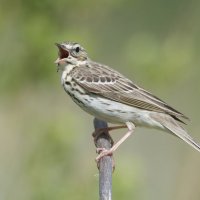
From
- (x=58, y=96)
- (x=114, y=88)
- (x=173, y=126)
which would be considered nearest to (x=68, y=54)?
(x=114, y=88)

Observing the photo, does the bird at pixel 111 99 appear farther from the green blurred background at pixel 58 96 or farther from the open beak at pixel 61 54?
the green blurred background at pixel 58 96

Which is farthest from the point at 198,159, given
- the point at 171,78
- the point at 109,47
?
the point at 109,47

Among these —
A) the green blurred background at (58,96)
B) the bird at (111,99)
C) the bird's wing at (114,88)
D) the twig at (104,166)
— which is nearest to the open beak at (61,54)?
the bird at (111,99)

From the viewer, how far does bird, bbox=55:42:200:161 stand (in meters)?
10.6

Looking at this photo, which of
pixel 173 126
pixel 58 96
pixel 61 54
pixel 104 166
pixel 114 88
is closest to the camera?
pixel 104 166

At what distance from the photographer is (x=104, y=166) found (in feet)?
29.7

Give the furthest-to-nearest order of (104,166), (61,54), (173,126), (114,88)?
1. (114,88)
2. (61,54)
3. (173,126)
4. (104,166)

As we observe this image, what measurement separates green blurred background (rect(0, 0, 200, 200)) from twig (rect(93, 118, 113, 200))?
1.07 metres

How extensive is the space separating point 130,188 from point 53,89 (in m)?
1.58

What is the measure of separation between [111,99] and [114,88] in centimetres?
16

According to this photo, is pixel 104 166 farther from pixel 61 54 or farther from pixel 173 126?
pixel 61 54

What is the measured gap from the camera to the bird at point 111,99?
34.9ft

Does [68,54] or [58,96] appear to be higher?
[58,96]

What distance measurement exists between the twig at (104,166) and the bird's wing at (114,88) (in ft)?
1.06
